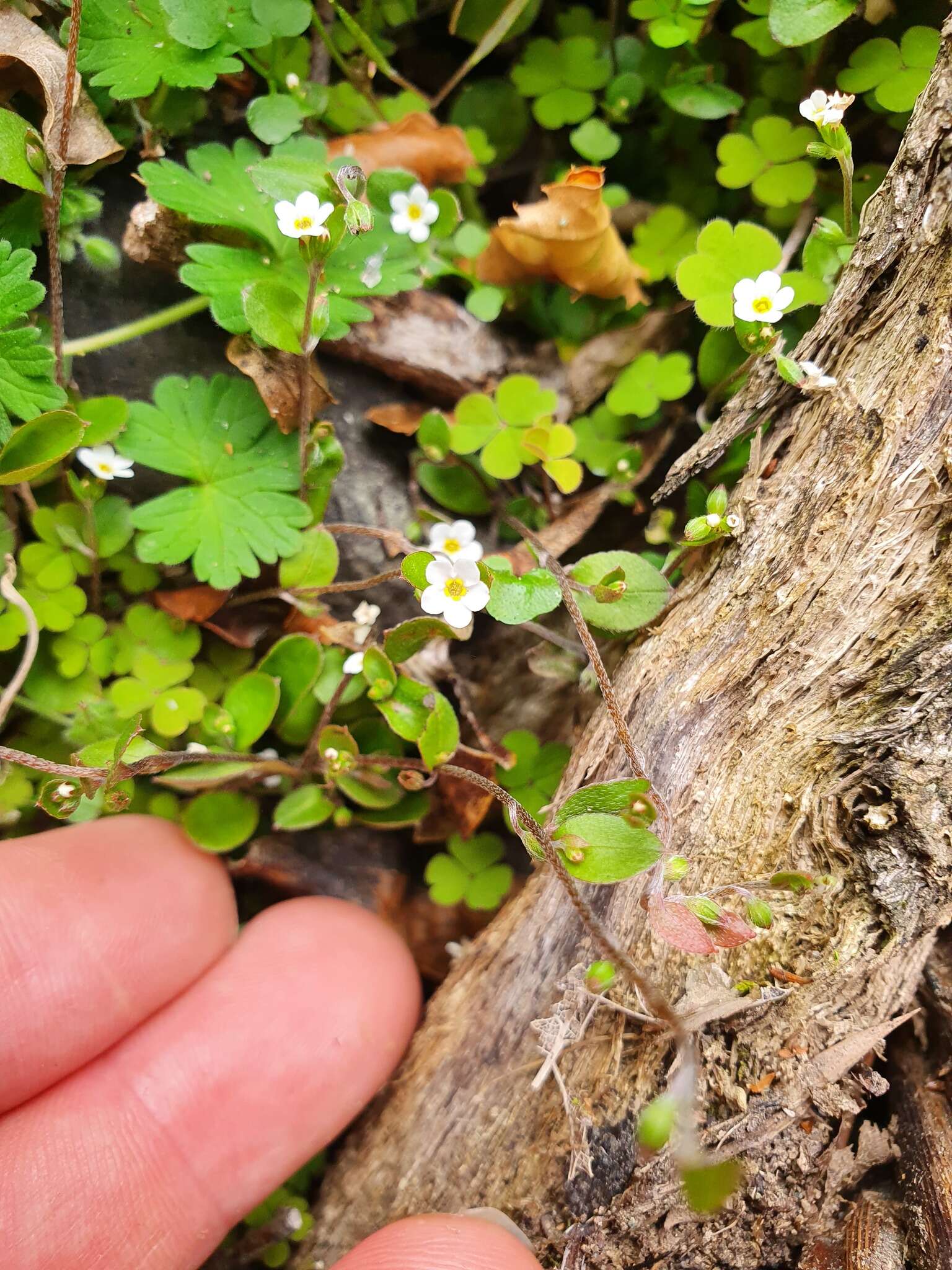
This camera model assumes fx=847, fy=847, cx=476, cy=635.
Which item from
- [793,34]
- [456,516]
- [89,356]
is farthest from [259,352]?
[793,34]

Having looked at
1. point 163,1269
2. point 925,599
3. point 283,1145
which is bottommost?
point 163,1269

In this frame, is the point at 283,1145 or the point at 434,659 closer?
the point at 283,1145

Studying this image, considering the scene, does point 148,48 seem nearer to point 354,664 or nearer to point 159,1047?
point 354,664

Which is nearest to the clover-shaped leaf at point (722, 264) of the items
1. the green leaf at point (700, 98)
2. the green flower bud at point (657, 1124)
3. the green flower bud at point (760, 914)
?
the green leaf at point (700, 98)

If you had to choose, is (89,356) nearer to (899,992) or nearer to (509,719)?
(509,719)

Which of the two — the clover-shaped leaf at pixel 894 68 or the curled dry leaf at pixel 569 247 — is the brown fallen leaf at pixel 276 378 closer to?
the curled dry leaf at pixel 569 247

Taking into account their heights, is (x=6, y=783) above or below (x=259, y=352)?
below

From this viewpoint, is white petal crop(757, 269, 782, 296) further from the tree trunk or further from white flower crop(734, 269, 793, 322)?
the tree trunk
